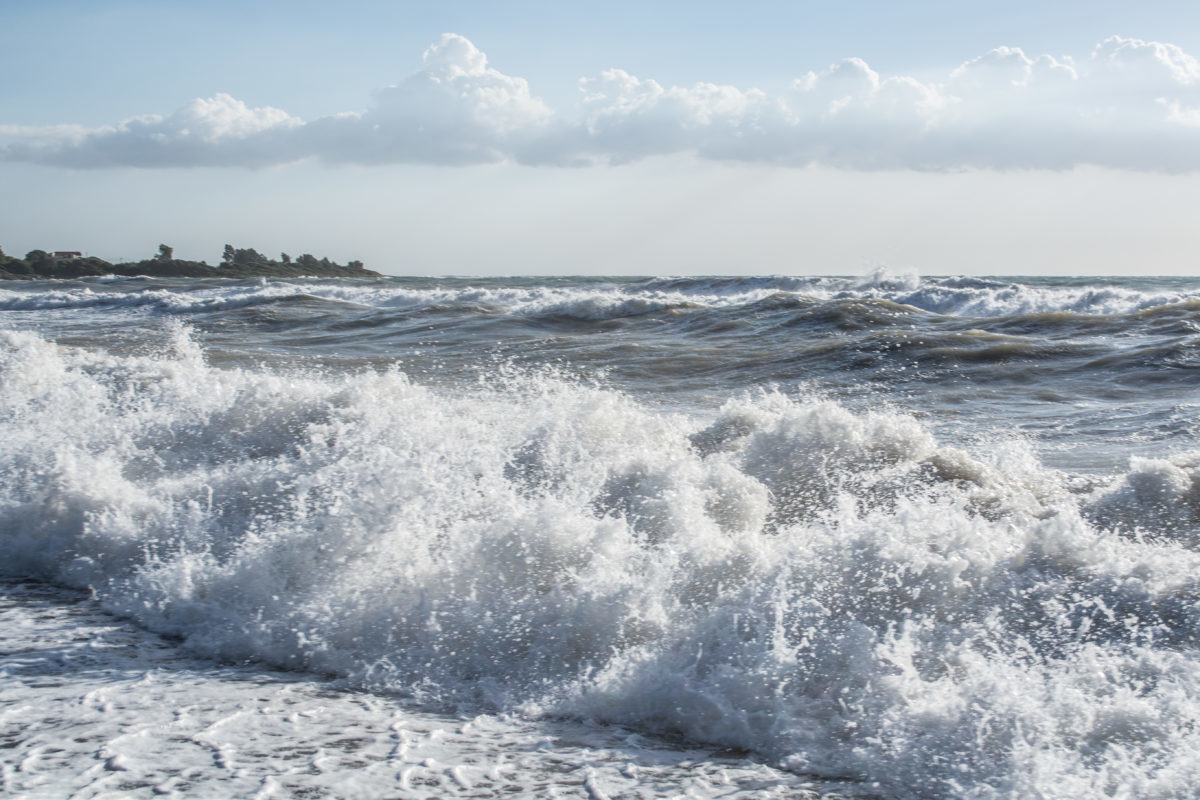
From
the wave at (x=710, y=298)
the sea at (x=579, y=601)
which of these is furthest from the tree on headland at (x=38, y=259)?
the sea at (x=579, y=601)

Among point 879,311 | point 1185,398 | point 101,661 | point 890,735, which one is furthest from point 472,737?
point 879,311

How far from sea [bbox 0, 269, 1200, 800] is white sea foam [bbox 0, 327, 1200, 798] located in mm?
14

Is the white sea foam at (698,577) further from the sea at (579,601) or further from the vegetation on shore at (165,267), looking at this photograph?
the vegetation on shore at (165,267)

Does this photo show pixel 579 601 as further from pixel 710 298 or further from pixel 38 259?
pixel 38 259

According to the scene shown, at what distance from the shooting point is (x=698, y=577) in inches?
138

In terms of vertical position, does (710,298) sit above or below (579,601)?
above

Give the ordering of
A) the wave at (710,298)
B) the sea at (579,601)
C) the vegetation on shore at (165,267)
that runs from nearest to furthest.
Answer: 1. the sea at (579,601)
2. the wave at (710,298)
3. the vegetation on shore at (165,267)

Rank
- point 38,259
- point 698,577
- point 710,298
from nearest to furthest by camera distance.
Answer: point 698,577, point 710,298, point 38,259

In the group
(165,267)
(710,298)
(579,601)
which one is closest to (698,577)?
(579,601)

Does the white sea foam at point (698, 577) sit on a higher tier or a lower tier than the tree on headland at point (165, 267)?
lower

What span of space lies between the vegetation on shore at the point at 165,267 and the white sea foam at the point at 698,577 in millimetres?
43678

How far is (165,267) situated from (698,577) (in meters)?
48.9

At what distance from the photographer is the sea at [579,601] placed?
2605 mm

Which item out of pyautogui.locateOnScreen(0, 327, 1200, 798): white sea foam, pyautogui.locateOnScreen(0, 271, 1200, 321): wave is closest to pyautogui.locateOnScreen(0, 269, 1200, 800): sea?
pyautogui.locateOnScreen(0, 327, 1200, 798): white sea foam
